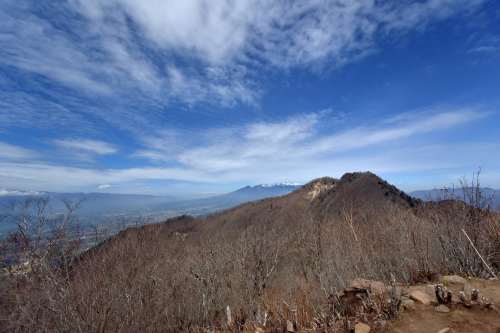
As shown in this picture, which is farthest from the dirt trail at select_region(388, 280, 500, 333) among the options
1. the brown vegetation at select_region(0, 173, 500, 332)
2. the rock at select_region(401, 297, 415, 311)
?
the brown vegetation at select_region(0, 173, 500, 332)

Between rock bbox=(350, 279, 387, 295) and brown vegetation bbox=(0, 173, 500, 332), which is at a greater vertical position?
rock bbox=(350, 279, 387, 295)

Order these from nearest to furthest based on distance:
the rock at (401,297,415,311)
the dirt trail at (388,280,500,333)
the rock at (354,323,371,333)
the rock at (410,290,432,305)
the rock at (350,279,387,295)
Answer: the dirt trail at (388,280,500,333)
the rock at (354,323,371,333)
the rock at (401,297,415,311)
the rock at (410,290,432,305)
the rock at (350,279,387,295)

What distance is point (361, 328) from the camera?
18.0 feet

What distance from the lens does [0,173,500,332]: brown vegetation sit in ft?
28.5

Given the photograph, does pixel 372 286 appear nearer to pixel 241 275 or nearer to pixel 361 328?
pixel 361 328

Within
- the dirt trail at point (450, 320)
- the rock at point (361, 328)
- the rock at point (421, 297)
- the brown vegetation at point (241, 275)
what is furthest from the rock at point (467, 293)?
the rock at point (361, 328)

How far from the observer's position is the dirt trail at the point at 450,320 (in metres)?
5.24

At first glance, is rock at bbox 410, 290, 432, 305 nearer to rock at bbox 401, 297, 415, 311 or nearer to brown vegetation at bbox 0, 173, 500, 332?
rock at bbox 401, 297, 415, 311

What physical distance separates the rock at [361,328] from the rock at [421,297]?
1360 mm

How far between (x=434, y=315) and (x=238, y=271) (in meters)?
10.6

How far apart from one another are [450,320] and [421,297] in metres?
0.67

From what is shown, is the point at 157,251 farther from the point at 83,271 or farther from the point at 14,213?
the point at 14,213

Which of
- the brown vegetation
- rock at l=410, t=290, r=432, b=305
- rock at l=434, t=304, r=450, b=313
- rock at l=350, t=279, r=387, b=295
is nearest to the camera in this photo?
rock at l=434, t=304, r=450, b=313

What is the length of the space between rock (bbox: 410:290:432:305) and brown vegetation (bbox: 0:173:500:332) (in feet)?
1.97
